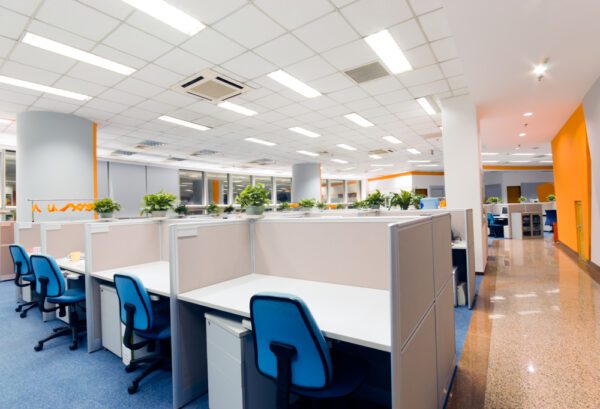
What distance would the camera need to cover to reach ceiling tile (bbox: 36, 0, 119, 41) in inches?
103

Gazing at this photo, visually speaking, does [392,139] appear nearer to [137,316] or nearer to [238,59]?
[238,59]

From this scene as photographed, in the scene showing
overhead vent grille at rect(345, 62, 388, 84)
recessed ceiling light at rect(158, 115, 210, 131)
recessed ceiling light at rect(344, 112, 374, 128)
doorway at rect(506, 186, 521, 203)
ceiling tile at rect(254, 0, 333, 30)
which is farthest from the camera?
doorway at rect(506, 186, 521, 203)

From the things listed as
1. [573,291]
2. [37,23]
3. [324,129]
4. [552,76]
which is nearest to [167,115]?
[37,23]

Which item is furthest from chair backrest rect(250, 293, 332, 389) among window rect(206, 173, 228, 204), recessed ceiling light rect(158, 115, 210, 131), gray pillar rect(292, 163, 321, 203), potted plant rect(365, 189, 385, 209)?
window rect(206, 173, 228, 204)

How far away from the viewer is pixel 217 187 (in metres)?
12.9

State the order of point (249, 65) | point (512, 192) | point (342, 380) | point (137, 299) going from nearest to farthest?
1. point (342, 380)
2. point (137, 299)
3. point (249, 65)
4. point (512, 192)

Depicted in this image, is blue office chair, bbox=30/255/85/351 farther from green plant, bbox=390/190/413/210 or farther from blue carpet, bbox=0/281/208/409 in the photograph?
green plant, bbox=390/190/413/210

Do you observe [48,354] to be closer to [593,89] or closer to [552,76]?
[552,76]

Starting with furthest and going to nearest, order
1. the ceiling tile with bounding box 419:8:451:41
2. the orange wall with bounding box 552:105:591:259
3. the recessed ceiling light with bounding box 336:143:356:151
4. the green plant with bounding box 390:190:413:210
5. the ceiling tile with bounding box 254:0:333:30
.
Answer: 1. the recessed ceiling light with bounding box 336:143:356:151
2. the orange wall with bounding box 552:105:591:259
3. the green plant with bounding box 390:190:413:210
4. the ceiling tile with bounding box 419:8:451:41
5. the ceiling tile with bounding box 254:0:333:30

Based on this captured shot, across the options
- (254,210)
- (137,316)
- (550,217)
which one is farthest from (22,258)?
(550,217)

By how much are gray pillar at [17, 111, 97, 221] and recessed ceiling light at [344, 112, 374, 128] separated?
198 inches

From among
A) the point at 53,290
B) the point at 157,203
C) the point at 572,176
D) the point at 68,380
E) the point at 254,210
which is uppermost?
the point at 572,176

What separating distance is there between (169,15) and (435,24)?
258 centimetres

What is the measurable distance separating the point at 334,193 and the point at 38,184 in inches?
567
